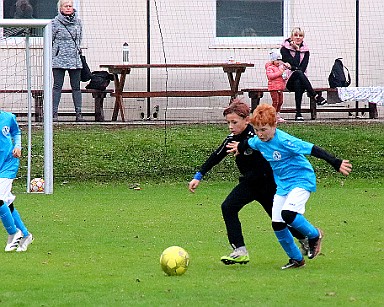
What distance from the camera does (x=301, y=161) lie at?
928 cm

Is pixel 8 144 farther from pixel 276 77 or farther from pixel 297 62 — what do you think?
pixel 297 62

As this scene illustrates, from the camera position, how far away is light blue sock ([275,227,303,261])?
30.3ft

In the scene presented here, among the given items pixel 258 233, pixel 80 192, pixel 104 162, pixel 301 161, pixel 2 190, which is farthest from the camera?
pixel 104 162

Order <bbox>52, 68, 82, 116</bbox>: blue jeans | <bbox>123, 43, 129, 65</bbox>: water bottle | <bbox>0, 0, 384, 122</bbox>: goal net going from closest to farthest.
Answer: <bbox>52, 68, 82, 116</bbox>: blue jeans < <bbox>0, 0, 384, 122</bbox>: goal net < <bbox>123, 43, 129, 65</bbox>: water bottle

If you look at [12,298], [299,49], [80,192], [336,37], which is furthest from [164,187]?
[12,298]

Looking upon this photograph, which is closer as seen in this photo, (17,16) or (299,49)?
(299,49)

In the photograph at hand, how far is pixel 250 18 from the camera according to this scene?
23.2 metres

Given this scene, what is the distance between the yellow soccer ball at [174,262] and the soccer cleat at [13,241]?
2.29 m

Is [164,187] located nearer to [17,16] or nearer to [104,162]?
[104,162]

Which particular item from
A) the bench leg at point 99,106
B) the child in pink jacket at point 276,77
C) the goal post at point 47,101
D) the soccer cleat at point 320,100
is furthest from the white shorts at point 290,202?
the soccer cleat at point 320,100

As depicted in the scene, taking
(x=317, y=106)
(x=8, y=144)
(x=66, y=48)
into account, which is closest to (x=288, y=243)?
(x=8, y=144)

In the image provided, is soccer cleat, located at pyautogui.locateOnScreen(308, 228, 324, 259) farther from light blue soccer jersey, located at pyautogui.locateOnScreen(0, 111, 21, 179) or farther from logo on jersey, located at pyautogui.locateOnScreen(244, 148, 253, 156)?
light blue soccer jersey, located at pyautogui.locateOnScreen(0, 111, 21, 179)

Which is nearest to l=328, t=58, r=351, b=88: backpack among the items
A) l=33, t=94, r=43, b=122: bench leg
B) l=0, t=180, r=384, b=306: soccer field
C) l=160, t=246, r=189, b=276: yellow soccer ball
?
l=0, t=180, r=384, b=306: soccer field

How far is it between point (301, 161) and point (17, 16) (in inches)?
567
